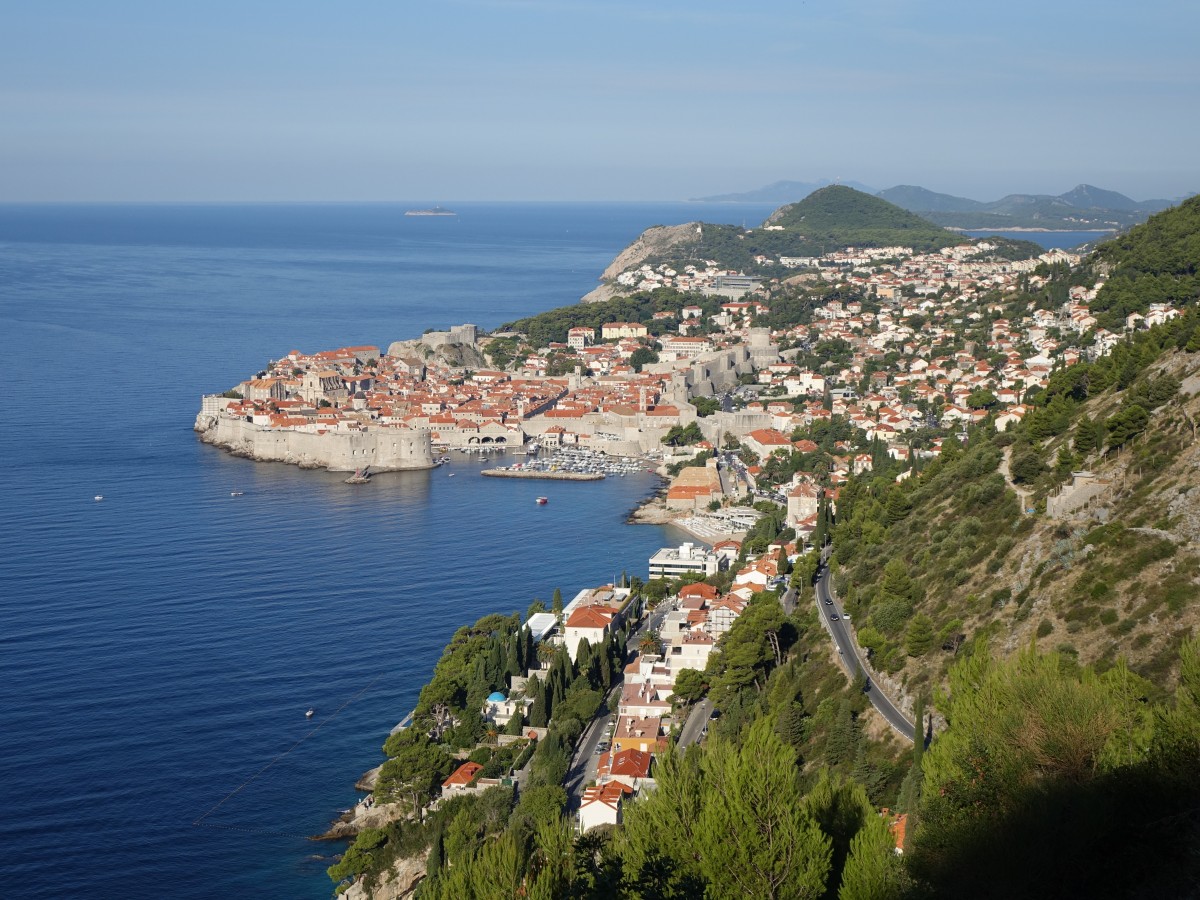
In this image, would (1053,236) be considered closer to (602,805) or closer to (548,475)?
(548,475)

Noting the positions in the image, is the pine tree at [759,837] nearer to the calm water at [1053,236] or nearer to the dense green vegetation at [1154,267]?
the dense green vegetation at [1154,267]

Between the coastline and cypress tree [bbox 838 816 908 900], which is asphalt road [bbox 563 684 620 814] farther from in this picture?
the coastline

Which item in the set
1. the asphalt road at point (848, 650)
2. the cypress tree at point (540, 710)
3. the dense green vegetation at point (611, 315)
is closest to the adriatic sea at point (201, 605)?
the cypress tree at point (540, 710)

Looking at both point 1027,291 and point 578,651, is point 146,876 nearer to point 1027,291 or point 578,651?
point 578,651

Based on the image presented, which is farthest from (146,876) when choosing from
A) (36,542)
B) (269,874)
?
(36,542)

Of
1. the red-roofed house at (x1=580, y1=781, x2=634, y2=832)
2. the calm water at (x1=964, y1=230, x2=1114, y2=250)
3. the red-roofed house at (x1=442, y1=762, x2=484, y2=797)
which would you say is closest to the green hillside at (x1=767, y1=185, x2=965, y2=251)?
the calm water at (x1=964, y1=230, x2=1114, y2=250)

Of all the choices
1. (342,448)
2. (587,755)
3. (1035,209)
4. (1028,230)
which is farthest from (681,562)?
(1035,209)
